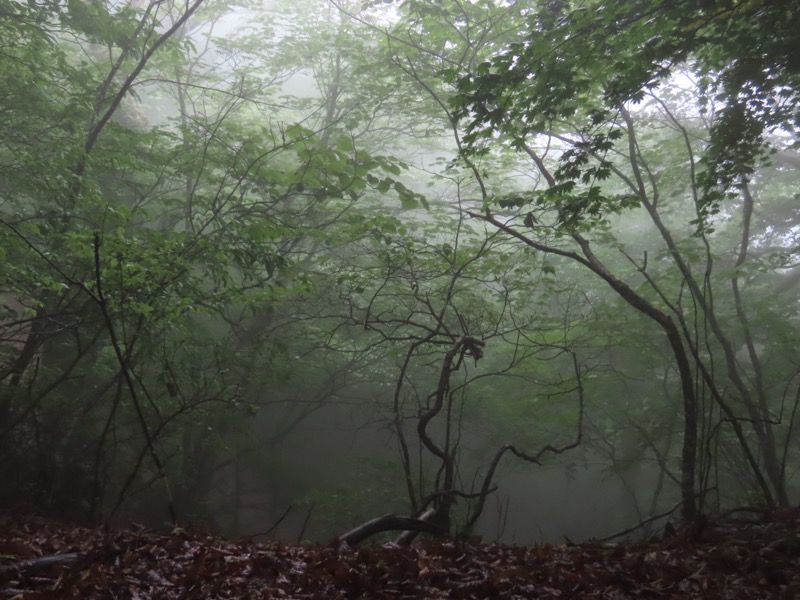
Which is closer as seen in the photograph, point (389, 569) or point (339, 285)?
point (389, 569)

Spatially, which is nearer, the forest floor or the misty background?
the forest floor

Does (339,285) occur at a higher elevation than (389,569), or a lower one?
higher

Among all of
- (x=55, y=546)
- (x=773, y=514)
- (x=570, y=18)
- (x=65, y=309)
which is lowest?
(x=55, y=546)

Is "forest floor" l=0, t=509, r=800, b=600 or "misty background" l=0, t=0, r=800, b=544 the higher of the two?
"misty background" l=0, t=0, r=800, b=544

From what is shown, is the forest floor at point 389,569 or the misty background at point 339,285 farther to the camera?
the misty background at point 339,285

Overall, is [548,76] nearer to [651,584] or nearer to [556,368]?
[651,584]

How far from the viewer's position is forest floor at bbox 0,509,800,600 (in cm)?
329

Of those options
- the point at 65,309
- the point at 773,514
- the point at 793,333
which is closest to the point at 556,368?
the point at 793,333

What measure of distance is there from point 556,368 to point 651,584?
28.4 feet

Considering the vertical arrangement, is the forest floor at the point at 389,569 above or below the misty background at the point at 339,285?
below

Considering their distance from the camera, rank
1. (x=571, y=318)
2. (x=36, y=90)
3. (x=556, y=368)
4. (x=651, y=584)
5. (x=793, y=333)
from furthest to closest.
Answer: (x=556, y=368) < (x=571, y=318) < (x=793, y=333) < (x=36, y=90) < (x=651, y=584)

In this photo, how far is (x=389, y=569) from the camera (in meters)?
3.74

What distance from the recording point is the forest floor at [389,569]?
3295 millimetres

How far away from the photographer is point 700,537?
4500mm
